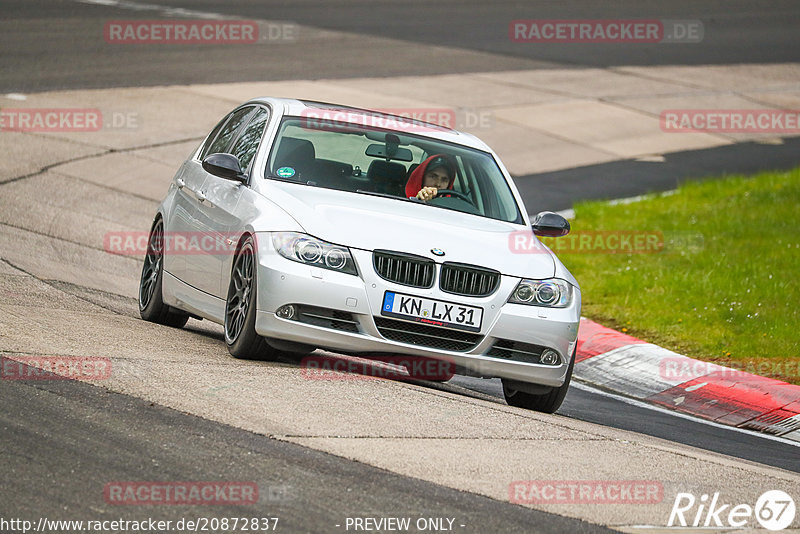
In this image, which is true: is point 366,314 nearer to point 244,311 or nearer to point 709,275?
point 244,311

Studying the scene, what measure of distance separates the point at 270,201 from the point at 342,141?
1142 mm

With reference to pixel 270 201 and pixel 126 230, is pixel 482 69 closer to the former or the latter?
pixel 126 230

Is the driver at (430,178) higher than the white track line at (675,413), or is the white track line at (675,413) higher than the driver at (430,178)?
the driver at (430,178)

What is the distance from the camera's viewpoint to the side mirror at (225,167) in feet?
27.5

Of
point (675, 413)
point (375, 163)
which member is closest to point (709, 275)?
point (675, 413)

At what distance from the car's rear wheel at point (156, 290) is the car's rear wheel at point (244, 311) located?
1.57m

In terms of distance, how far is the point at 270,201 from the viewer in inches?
314

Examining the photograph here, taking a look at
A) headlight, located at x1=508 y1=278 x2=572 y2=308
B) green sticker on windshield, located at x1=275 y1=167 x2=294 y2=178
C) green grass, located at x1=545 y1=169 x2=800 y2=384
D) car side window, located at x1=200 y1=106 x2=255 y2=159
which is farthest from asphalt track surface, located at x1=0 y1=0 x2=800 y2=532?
car side window, located at x1=200 y1=106 x2=255 y2=159

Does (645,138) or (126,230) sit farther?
(645,138)

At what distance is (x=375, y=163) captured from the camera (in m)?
8.78

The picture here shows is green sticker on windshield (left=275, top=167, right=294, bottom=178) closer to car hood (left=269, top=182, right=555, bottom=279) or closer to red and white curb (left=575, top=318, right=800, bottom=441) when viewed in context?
car hood (left=269, top=182, right=555, bottom=279)

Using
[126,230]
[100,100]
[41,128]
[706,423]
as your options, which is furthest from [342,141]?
[100,100]

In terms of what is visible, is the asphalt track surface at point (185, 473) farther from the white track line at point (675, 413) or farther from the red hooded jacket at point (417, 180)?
the white track line at point (675, 413)

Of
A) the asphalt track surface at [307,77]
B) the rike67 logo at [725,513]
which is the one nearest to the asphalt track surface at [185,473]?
the asphalt track surface at [307,77]
